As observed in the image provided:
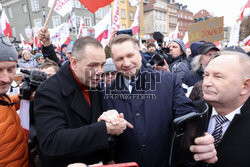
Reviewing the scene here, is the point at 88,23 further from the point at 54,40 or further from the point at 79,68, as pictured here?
the point at 79,68

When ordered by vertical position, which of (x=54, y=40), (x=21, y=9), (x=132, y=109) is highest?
(x=21, y=9)

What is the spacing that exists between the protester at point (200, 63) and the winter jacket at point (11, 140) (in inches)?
118

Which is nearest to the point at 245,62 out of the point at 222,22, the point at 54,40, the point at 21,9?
the point at 222,22

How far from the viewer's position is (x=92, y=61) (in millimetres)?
→ 1616

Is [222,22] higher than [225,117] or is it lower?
higher

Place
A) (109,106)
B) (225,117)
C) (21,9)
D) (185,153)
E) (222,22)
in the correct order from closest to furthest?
(185,153) < (225,117) < (109,106) < (222,22) < (21,9)

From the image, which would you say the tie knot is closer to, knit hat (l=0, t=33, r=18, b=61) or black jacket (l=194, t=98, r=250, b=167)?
black jacket (l=194, t=98, r=250, b=167)

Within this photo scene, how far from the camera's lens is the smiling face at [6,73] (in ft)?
4.87

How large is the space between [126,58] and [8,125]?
1299mm

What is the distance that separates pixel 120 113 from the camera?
4.87ft

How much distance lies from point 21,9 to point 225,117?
3268 centimetres

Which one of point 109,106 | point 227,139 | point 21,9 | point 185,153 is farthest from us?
point 21,9

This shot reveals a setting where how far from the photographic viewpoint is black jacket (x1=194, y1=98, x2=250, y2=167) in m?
1.34

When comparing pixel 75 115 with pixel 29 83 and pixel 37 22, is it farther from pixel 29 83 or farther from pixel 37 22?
pixel 37 22
